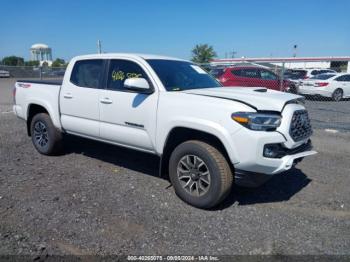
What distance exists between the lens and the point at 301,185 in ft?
15.6

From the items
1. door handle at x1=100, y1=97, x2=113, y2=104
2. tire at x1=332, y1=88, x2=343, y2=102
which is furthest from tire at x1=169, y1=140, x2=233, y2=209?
tire at x1=332, y1=88, x2=343, y2=102

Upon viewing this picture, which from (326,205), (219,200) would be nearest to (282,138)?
(219,200)

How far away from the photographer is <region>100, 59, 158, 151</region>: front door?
13.8 ft

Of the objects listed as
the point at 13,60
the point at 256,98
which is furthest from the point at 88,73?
the point at 13,60

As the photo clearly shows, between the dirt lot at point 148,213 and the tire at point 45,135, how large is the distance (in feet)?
0.80

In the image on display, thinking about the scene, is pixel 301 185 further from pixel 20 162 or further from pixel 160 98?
pixel 20 162

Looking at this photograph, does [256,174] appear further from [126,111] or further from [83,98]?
[83,98]

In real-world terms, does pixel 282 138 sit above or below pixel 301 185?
above

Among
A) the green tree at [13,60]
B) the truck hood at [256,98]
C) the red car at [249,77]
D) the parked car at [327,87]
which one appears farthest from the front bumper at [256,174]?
the green tree at [13,60]

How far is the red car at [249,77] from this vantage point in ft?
48.7

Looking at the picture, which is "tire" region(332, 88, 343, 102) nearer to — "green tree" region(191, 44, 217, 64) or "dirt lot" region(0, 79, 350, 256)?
"dirt lot" region(0, 79, 350, 256)

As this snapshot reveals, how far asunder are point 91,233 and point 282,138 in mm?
2270

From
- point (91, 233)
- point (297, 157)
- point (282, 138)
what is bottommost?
point (91, 233)

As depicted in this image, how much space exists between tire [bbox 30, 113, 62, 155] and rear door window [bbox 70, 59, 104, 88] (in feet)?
3.18
